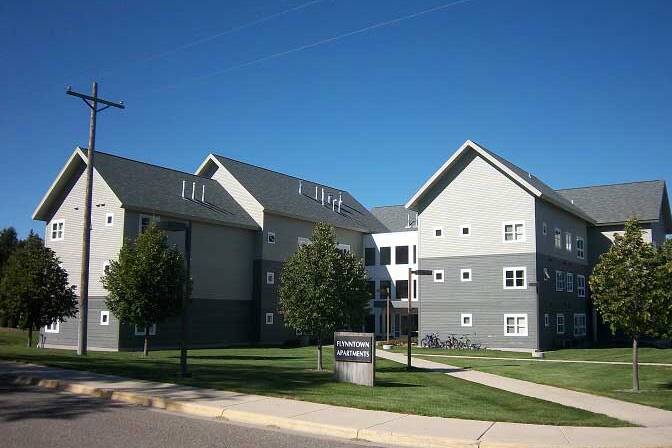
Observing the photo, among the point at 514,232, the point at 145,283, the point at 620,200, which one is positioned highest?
the point at 620,200

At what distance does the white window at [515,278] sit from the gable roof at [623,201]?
11534 millimetres

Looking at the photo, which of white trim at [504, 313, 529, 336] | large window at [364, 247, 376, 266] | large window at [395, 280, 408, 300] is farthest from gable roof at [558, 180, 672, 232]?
large window at [364, 247, 376, 266]

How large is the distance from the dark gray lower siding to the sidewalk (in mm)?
26745

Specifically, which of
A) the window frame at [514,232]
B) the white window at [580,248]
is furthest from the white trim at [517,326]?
the white window at [580,248]

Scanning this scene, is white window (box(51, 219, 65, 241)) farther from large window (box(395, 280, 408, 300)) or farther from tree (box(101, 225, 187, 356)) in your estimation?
large window (box(395, 280, 408, 300))

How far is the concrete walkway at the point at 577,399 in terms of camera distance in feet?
44.3

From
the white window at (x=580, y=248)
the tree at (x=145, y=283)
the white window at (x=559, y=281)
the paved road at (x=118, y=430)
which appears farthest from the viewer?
the white window at (x=580, y=248)

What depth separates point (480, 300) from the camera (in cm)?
4006

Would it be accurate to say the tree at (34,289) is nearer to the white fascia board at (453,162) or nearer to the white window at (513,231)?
the white fascia board at (453,162)

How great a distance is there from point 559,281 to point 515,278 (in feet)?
15.5

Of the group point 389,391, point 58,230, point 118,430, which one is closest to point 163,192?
point 58,230

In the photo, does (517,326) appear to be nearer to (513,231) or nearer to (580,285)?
(513,231)

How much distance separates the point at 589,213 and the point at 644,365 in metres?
23.3

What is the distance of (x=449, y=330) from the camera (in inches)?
1609
